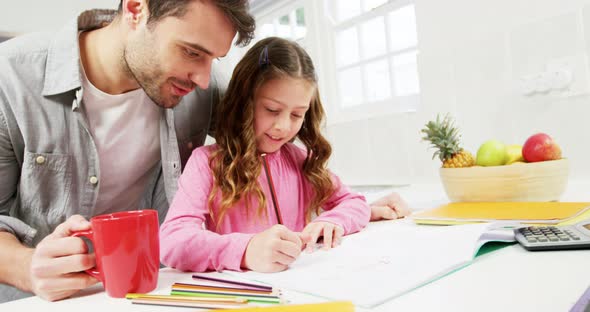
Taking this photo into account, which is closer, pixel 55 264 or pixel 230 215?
pixel 55 264

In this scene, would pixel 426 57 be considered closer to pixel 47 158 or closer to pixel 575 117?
pixel 575 117

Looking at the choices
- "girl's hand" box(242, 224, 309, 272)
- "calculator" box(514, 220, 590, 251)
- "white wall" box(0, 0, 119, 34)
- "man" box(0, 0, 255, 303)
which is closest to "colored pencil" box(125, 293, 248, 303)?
"girl's hand" box(242, 224, 309, 272)

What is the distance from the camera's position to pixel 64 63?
1155 millimetres

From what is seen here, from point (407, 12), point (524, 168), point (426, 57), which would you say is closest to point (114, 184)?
point (524, 168)

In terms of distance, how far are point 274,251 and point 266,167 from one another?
1.82 ft

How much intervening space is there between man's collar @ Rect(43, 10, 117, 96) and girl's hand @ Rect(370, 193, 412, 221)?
85 centimetres

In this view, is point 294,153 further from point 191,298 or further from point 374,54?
point 374,54

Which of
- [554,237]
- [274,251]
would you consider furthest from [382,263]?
[554,237]

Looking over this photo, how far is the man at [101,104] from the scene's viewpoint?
109 cm

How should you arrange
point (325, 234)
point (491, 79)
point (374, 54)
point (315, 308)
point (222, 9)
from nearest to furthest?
point (315, 308), point (325, 234), point (222, 9), point (491, 79), point (374, 54)

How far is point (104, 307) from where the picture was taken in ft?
1.87

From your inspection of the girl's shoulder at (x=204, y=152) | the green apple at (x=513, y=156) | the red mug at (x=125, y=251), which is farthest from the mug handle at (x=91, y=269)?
the green apple at (x=513, y=156)


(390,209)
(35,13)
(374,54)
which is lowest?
(390,209)

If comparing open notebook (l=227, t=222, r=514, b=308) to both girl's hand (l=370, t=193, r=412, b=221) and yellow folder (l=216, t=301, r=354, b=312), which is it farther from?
girl's hand (l=370, t=193, r=412, b=221)
